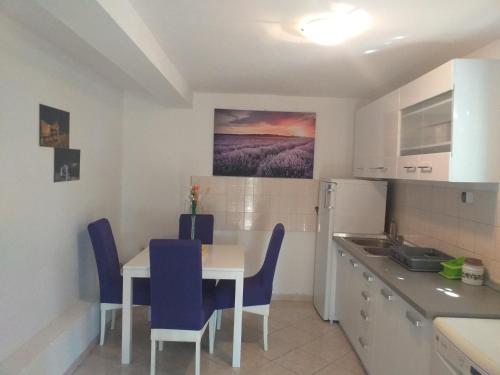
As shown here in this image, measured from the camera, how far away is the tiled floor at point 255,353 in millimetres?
2594

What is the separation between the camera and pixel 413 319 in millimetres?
1812

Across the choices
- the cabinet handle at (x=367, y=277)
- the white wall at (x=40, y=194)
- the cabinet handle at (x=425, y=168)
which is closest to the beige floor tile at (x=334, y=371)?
the cabinet handle at (x=367, y=277)

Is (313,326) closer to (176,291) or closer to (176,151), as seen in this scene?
(176,291)

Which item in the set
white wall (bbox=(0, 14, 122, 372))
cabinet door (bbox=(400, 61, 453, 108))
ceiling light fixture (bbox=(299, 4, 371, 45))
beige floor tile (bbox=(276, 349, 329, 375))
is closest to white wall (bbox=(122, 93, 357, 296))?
white wall (bbox=(0, 14, 122, 372))

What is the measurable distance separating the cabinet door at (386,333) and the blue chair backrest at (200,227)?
174 cm

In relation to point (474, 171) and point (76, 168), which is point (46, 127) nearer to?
point (76, 168)

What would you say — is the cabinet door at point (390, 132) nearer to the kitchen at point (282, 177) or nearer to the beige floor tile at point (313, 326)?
the kitchen at point (282, 177)

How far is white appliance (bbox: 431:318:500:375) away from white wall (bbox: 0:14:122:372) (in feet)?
7.30

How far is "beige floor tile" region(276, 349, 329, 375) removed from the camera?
2629 millimetres

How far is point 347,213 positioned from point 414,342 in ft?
5.22

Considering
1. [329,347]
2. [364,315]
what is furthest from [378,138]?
[329,347]

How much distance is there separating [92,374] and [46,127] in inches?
68.3

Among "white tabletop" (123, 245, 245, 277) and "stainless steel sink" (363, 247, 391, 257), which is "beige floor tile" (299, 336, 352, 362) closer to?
"stainless steel sink" (363, 247, 391, 257)

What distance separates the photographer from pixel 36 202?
225 cm
